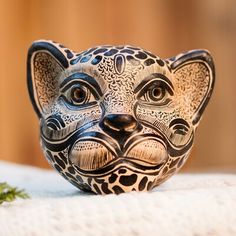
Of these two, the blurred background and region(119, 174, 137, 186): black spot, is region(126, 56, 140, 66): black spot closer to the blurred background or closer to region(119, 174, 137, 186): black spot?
region(119, 174, 137, 186): black spot

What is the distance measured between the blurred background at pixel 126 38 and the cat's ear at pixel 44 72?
669mm

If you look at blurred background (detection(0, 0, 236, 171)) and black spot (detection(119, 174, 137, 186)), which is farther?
blurred background (detection(0, 0, 236, 171))

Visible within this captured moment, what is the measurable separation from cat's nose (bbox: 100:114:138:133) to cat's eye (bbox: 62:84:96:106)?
0.11 ft

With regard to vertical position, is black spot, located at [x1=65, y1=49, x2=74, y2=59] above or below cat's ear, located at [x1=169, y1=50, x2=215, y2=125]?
above

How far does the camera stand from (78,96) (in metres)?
0.49

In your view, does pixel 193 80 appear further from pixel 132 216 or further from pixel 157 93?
pixel 132 216

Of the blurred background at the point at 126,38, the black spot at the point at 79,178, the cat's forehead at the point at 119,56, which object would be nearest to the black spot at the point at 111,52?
the cat's forehead at the point at 119,56

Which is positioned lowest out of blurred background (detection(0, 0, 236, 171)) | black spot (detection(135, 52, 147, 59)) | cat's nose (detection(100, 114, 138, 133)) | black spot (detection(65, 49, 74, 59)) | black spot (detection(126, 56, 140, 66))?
blurred background (detection(0, 0, 236, 171))

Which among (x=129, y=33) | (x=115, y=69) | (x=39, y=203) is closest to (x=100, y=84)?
(x=115, y=69)

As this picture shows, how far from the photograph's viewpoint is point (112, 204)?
1.18 ft

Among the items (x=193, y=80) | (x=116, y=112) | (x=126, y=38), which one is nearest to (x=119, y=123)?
(x=116, y=112)

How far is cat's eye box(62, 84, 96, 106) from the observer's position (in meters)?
0.49

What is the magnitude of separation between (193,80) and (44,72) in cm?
13

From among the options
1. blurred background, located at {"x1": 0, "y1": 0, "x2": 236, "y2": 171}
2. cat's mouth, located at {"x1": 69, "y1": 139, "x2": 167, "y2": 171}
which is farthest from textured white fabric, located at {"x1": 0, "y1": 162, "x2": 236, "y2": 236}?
blurred background, located at {"x1": 0, "y1": 0, "x2": 236, "y2": 171}
